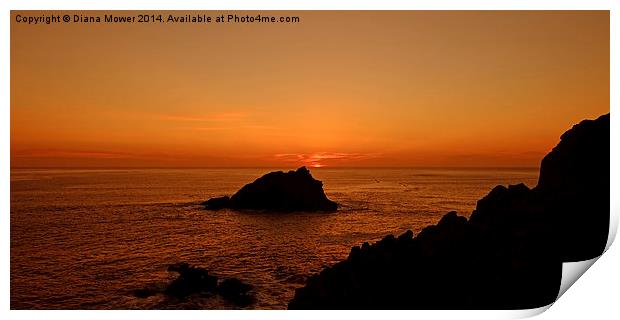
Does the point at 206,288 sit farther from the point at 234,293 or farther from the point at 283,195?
the point at 283,195

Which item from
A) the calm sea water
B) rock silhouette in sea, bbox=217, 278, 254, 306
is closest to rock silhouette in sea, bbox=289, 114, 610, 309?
rock silhouette in sea, bbox=217, 278, 254, 306

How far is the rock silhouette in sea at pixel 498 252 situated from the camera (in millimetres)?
4973

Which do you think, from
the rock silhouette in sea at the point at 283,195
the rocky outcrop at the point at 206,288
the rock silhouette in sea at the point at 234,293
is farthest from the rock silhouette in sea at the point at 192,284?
the rock silhouette in sea at the point at 283,195

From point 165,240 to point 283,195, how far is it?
19.9 ft

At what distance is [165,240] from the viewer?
53.6 feet

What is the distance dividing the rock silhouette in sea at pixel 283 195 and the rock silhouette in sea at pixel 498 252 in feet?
47.1

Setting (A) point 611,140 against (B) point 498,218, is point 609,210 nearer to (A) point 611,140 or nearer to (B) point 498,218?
(A) point 611,140

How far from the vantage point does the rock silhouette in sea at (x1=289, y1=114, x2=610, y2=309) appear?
4.97m

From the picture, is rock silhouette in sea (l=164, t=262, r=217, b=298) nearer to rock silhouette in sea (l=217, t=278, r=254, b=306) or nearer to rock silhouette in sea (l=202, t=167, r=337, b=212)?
rock silhouette in sea (l=217, t=278, r=254, b=306)

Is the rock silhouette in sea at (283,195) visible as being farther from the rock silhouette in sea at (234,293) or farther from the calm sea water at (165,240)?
the rock silhouette in sea at (234,293)

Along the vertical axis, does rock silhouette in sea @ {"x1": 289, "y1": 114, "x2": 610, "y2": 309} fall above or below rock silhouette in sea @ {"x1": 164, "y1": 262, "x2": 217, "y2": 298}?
above

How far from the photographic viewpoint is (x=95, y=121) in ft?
29.6

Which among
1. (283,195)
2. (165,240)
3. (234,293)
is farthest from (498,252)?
(283,195)

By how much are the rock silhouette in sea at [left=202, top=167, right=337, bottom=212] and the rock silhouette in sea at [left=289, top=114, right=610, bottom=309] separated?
14.4 meters
